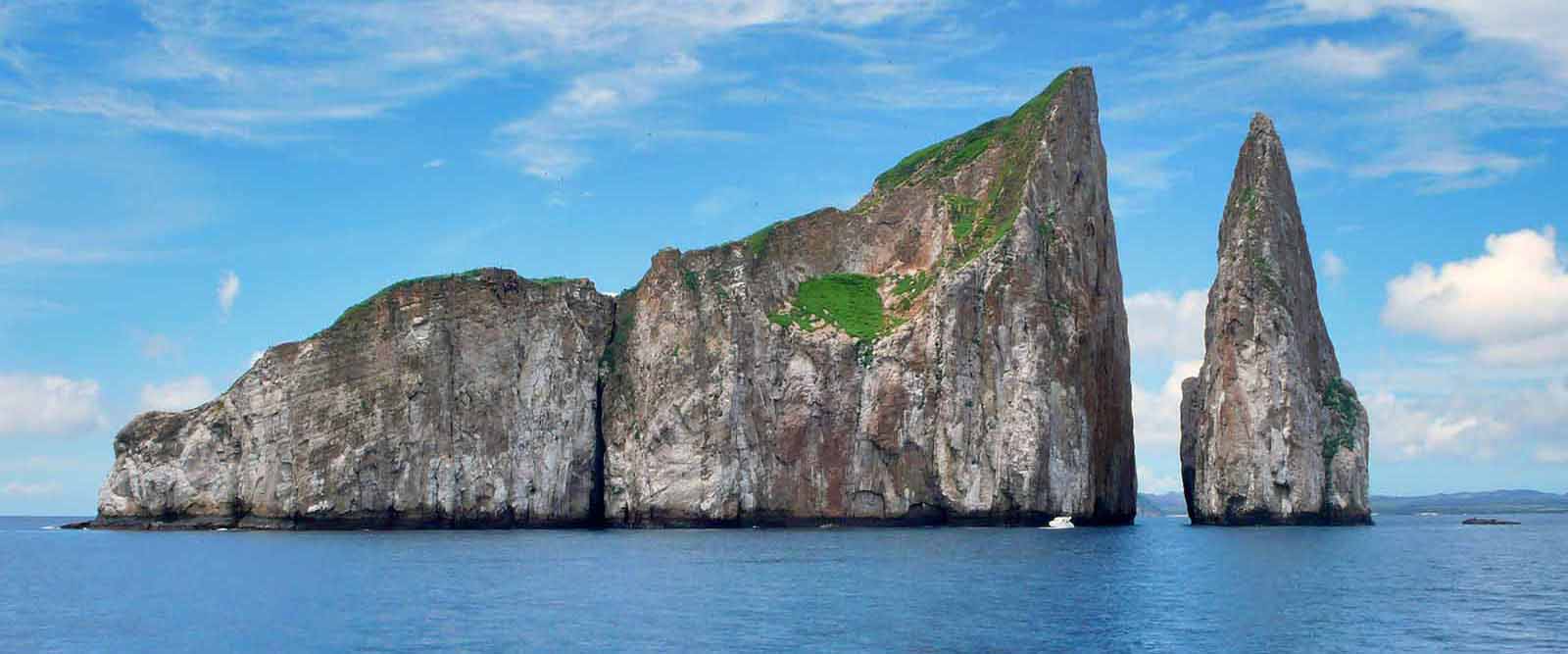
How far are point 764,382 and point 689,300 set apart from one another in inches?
306

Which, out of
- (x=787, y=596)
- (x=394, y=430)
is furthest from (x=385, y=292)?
(x=787, y=596)

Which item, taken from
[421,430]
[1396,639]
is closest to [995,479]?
[421,430]

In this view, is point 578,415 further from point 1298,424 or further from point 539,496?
point 1298,424

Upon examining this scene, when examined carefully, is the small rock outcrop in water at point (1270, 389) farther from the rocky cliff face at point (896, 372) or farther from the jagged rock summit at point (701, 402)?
the jagged rock summit at point (701, 402)

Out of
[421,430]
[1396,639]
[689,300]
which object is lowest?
[1396,639]

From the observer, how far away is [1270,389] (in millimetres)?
96750

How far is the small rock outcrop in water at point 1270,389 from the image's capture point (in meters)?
96.4

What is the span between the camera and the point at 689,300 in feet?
335

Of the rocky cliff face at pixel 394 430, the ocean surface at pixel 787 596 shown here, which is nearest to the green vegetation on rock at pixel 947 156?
the rocky cliff face at pixel 394 430

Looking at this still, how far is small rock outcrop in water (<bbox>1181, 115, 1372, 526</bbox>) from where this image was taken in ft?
316

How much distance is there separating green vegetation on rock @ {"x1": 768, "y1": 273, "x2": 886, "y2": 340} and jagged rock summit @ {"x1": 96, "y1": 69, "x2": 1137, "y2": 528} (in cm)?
22

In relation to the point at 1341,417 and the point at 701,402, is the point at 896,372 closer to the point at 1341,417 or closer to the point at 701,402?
the point at 701,402

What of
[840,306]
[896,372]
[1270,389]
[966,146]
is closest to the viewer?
[1270,389]

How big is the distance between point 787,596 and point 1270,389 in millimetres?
56704
